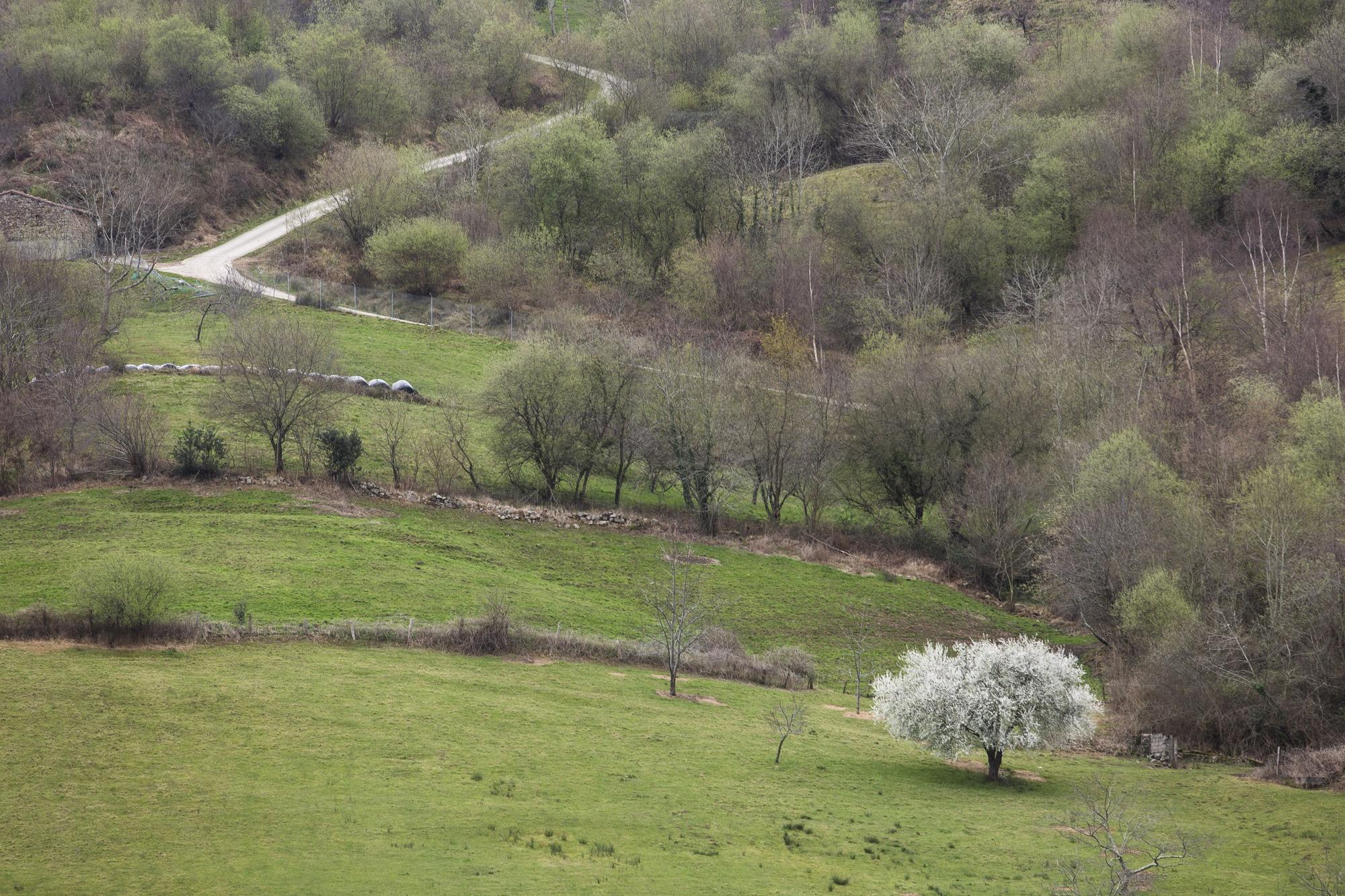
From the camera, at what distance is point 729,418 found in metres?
68.2

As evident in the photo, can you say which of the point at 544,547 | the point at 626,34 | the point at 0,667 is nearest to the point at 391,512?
the point at 544,547

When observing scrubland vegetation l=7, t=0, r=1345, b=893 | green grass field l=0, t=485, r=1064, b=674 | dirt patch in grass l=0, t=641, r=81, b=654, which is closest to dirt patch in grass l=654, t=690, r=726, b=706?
scrubland vegetation l=7, t=0, r=1345, b=893

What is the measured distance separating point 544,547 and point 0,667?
88.8 ft

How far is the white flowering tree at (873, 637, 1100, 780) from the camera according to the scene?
36.5 metres

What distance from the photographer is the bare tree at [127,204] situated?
8125 cm

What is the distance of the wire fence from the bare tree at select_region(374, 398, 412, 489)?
19795 millimetres

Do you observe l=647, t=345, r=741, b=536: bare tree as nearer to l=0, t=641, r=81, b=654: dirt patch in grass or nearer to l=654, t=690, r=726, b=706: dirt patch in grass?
l=654, t=690, r=726, b=706: dirt patch in grass

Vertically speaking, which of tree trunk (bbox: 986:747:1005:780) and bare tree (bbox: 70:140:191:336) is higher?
bare tree (bbox: 70:140:191:336)

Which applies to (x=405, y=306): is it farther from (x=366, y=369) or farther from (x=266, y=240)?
(x=266, y=240)

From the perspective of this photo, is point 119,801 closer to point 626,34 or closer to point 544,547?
point 544,547

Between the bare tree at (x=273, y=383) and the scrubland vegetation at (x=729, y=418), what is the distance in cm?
32

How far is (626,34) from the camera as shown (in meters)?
137

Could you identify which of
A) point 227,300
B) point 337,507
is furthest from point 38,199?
point 337,507

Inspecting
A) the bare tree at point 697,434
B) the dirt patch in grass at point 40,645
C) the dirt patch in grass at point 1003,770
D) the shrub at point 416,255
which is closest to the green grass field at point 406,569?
the dirt patch in grass at point 40,645
